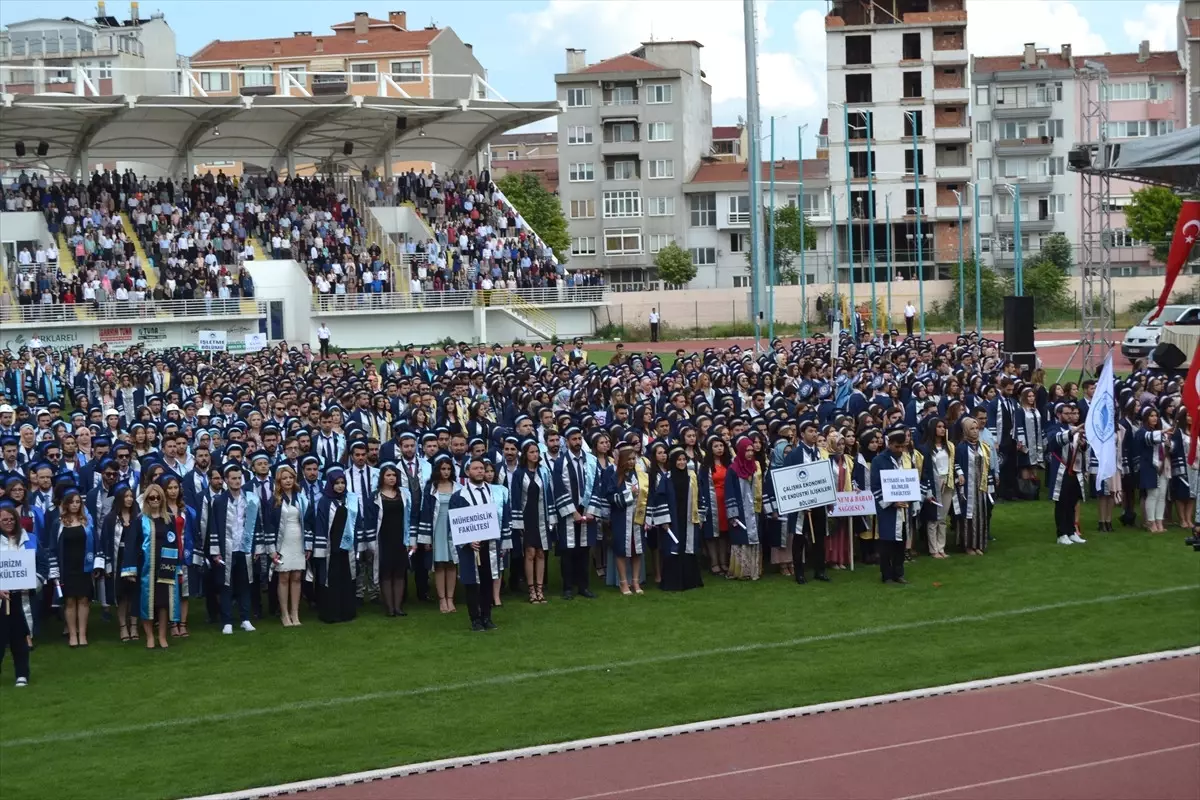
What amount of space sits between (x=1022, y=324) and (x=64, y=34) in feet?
264

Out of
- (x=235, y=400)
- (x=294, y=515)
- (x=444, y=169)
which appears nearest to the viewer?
(x=294, y=515)

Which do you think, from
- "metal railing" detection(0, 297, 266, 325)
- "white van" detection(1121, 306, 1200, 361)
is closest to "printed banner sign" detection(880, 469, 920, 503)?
"white van" detection(1121, 306, 1200, 361)

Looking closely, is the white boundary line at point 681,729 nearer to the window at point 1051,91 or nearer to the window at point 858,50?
the window at point 858,50

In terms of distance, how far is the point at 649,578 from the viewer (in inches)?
634

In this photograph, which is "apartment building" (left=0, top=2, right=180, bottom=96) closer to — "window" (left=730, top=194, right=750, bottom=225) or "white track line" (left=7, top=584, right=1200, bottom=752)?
"window" (left=730, top=194, right=750, bottom=225)

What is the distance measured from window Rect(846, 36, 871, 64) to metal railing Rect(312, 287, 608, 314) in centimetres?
2358

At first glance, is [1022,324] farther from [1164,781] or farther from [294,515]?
[1164,781]

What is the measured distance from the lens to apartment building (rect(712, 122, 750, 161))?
302 feet

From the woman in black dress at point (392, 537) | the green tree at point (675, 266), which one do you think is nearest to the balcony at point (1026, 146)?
the green tree at point (675, 266)

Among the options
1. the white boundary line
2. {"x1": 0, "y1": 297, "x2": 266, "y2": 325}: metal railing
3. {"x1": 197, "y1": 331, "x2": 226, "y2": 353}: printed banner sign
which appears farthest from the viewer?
{"x1": 0, "y1": 297, "x2": 266, "y2": 325}: metal railing

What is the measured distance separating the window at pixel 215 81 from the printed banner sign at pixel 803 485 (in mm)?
86990

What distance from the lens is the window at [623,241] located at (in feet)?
261

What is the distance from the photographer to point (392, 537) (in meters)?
14.4

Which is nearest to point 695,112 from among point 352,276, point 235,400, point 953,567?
point 352,276
